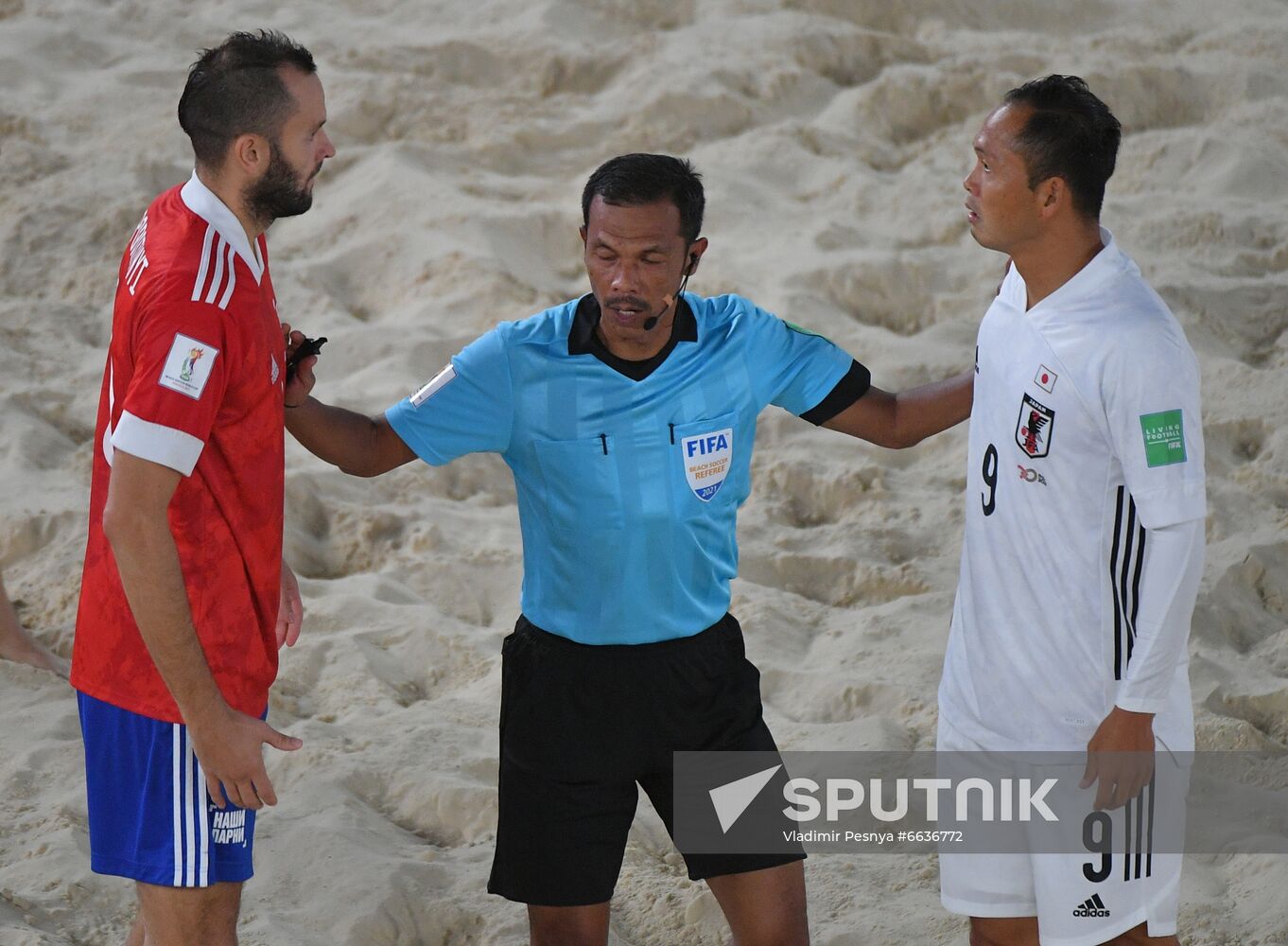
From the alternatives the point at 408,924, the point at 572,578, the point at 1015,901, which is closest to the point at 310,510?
the point at 408,924

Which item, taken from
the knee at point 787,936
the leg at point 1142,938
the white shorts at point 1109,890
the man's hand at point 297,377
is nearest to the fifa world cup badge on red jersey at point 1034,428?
the white shorts at point 1109,890

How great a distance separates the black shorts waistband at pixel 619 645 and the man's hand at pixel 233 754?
1.67ft

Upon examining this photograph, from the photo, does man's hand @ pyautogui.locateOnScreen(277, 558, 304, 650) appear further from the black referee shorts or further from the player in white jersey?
the player in white jersey

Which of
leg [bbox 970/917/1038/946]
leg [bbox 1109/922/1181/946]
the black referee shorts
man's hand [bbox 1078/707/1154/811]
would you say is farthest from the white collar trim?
leg [bbox 1109/922/1181/946]

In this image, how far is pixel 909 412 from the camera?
2.74 m

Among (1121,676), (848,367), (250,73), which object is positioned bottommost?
(1121,676)

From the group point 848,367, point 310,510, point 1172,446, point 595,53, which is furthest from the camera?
point 595,53

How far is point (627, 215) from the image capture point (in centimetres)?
242

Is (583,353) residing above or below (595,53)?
below

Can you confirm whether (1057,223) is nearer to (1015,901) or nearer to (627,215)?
(627,215)

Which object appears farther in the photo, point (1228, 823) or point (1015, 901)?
point (1228, 823)

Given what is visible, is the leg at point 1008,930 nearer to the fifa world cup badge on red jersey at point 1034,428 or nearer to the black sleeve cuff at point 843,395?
the fifa world cup badge on red jersey at point 1034,428

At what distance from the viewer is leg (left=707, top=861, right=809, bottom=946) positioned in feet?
8.11

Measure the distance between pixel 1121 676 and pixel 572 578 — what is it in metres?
0.86
